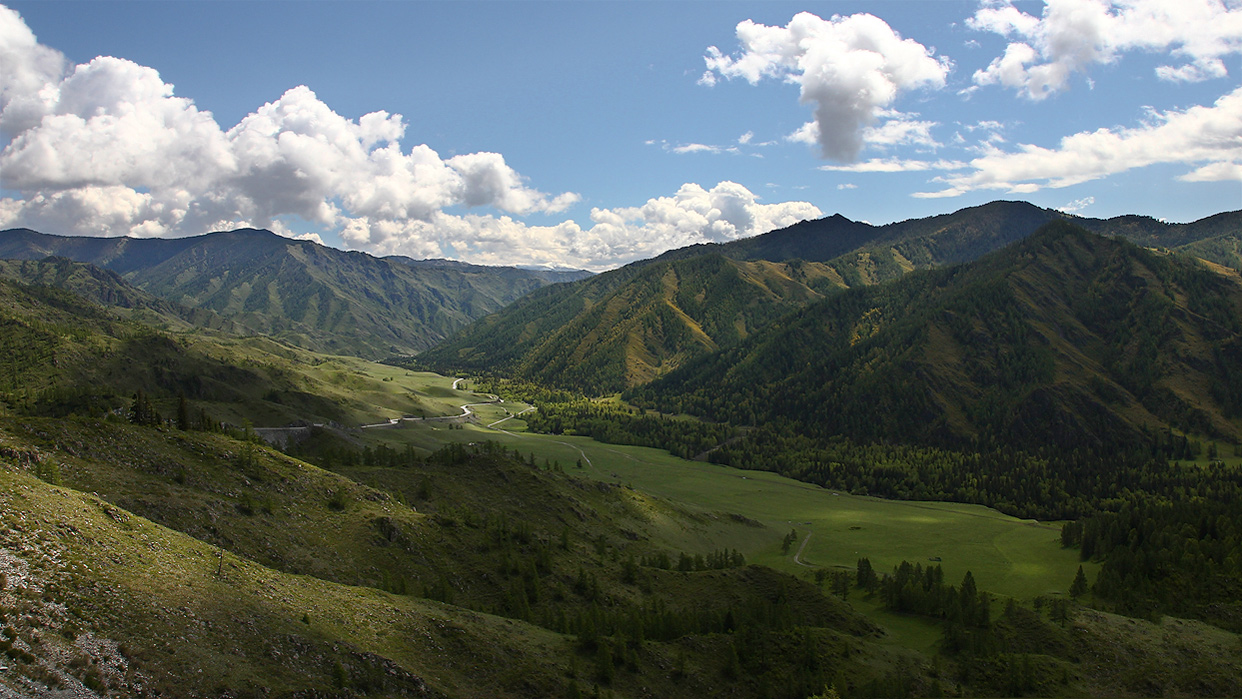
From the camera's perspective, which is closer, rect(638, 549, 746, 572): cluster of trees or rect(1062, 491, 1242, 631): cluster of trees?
rect(1062, 491, 1242, 631): cluster of trees

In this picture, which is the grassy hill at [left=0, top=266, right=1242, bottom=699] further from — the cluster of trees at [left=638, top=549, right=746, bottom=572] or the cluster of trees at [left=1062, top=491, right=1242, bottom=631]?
the cluster of trees at [left=1062, top=491, right=1242, bottom=631]

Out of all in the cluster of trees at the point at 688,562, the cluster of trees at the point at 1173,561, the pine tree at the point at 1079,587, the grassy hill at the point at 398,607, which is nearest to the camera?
the grassy hill at the point at 398,607

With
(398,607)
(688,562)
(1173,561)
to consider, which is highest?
(398,607)

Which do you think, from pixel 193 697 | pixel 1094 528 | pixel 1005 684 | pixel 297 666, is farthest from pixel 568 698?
pixel 1094 528

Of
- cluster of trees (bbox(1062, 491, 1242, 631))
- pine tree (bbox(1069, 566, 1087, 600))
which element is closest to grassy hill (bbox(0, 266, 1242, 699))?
pine tree (bbox(1069, 566, 1087, 600))

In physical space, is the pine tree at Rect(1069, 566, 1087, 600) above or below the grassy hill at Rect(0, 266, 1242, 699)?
below

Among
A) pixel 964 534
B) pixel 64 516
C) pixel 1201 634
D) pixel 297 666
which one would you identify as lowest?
pixel 964 534

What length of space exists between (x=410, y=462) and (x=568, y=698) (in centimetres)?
11218

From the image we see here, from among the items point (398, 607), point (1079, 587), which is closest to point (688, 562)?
point (398, 607)

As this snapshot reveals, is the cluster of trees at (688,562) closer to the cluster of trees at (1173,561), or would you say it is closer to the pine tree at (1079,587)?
the pine tree at (1079,587)

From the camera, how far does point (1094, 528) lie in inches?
6604

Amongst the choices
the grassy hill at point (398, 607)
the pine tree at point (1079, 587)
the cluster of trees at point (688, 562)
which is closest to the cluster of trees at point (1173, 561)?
the pine tree at point (1079, 587)

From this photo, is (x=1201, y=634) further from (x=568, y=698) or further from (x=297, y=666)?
(x=297, y=666)

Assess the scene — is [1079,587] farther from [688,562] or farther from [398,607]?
[398,607]
